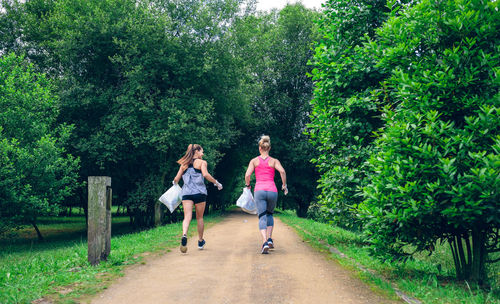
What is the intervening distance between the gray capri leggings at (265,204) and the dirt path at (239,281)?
71 cm

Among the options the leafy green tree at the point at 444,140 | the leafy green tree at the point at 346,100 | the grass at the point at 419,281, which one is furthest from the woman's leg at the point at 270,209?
the leafy green tree at the point at 444,140

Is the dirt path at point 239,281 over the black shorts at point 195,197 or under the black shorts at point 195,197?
under

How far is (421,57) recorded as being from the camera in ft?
18.6

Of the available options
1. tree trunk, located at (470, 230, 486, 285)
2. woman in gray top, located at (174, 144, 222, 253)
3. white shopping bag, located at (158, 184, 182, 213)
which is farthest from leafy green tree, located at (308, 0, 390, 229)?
white shopping bag, located at (158, 184, 182, 213)

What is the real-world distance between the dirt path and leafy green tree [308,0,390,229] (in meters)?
1.79

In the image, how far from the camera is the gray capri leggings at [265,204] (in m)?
7.84

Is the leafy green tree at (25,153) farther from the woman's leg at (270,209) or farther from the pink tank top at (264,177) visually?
the woman's leg at (270,209)

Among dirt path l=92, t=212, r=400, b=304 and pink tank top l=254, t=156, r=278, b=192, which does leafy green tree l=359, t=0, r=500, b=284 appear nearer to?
dirt path l=92, t=212, r=400, b=304

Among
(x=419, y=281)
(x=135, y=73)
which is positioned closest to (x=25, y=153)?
(x=135, y=73)

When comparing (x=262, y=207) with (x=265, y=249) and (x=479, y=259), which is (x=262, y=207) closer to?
(x=265, y=249)

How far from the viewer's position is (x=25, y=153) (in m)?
14.2

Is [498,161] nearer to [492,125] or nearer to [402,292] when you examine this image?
[492,125]

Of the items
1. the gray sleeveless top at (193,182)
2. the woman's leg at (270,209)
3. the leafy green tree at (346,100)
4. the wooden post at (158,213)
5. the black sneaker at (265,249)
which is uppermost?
the leafy green tree at (346,100)

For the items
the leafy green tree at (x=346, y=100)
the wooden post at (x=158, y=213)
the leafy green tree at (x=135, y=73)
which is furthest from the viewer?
the wooden post at (x=158, y=213)
